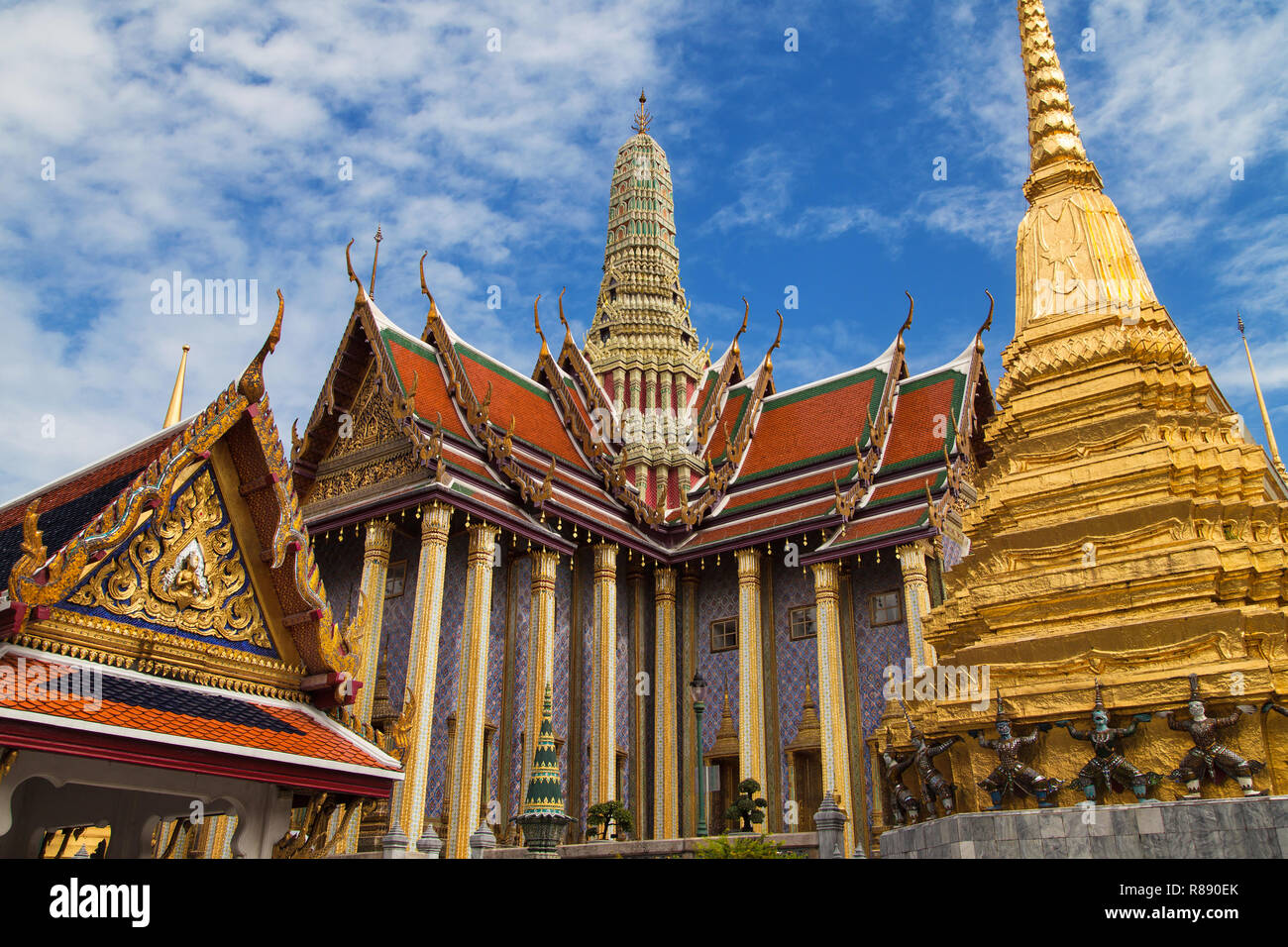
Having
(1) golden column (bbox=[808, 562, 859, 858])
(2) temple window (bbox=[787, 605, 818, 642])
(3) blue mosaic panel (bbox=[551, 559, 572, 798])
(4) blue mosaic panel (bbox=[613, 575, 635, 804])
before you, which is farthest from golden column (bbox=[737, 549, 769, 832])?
(3) blue mosaic panel (bbox=[551, 559, 572, 798])

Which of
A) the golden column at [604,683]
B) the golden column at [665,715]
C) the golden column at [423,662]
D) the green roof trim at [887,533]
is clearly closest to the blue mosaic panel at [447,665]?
the golden column at [423,662]

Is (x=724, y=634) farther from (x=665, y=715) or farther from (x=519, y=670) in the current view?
(x=519, y=670)

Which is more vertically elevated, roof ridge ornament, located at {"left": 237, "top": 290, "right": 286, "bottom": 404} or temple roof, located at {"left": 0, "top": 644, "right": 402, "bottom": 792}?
roof ridge ornament, located at {"left": 237, "top": 290, "right": 286, "bottom": 404}

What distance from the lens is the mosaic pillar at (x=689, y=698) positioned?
60.3 ft

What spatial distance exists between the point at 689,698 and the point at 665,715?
596 mm

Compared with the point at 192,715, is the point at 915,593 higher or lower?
higher

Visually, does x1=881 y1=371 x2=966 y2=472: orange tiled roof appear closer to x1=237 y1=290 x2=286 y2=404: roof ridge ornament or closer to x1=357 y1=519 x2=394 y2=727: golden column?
x1=357 y1=519 x2=394 y2=727: golden column

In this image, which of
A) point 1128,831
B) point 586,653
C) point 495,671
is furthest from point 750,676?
point 1128,831

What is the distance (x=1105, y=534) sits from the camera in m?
9.38

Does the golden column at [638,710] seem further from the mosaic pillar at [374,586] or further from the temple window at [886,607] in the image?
the mosaic pillar at [374,586]

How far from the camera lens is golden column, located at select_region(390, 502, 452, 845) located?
14.2m

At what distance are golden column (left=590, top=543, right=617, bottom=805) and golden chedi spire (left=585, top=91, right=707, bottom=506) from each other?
9.37ft
